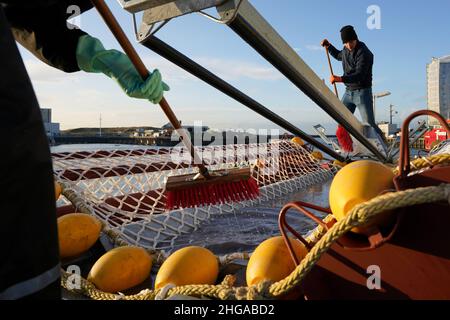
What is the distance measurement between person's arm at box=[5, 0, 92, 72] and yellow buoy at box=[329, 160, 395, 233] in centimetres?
151

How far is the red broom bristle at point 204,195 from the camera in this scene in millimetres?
2834

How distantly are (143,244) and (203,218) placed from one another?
898mm

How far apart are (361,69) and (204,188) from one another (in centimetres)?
307

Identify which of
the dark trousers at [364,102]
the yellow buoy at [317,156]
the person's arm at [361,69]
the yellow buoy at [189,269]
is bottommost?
the yellow buoy at [317,156]

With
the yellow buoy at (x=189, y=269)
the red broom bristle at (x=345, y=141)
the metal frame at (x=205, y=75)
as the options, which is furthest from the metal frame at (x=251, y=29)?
the red broom bristle at (x=345, y=141)

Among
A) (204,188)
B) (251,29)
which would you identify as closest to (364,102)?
(204,188)

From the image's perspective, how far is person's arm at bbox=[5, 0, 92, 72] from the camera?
1.66m

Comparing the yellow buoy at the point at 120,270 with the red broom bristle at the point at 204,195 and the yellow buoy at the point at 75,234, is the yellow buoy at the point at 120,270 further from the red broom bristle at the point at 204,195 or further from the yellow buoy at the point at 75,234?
the red broom bristle at the point at 204,195

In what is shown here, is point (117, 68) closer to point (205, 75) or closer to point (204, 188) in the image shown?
point (205, 75)

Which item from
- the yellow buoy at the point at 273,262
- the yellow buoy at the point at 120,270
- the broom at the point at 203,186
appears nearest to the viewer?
the yellow buoy at the point at 273,262

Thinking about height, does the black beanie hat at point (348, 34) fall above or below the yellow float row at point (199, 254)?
above

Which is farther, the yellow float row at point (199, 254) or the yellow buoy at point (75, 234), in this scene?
the yellow buoy at point (75, 234)
